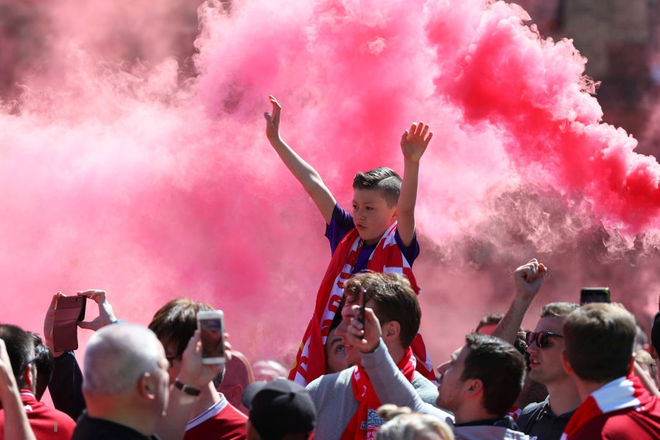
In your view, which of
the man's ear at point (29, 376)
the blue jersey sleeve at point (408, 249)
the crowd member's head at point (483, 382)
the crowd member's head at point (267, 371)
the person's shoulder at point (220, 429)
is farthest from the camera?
the crowd member's head at point (267, 371)

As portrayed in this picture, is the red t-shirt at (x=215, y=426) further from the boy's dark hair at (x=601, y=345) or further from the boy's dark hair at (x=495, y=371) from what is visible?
the boy's dark hair at (x=601, y=345)

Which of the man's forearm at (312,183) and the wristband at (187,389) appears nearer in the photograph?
the wristband at (187,389)

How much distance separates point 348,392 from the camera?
3.82m

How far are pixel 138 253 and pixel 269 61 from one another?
7.23 feet

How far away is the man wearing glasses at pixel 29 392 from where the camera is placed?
3.68 m

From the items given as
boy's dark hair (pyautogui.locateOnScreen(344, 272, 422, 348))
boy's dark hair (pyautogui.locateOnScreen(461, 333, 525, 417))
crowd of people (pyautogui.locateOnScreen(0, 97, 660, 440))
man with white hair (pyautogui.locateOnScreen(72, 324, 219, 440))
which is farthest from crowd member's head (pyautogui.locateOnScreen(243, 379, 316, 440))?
boy's dark hair (pyautogui.locateOnScreen(344, 272, 422, 348))

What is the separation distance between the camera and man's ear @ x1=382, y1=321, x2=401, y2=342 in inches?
149

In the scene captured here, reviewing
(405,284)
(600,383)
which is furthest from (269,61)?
(600,383)

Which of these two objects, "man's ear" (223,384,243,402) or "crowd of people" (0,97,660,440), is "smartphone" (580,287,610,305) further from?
"man's ear" (223,384,243,402)

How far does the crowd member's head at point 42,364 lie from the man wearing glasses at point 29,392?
0.42 m

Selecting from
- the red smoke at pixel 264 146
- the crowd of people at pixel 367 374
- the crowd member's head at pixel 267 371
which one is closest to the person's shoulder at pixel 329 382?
the crowd of people at pixel 367 374

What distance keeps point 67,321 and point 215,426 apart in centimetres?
145

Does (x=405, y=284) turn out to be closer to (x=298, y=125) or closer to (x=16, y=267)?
(x=298, y=125)

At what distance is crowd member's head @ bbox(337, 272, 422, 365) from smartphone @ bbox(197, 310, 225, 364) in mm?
888
